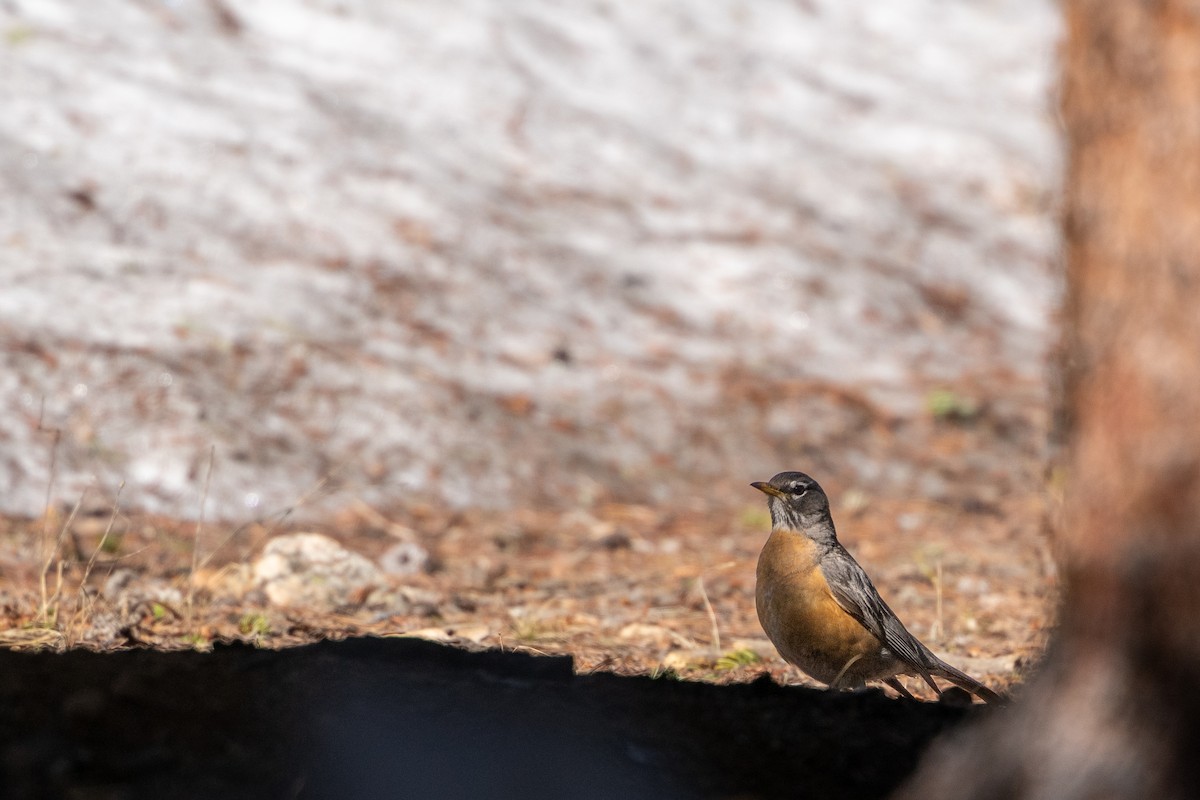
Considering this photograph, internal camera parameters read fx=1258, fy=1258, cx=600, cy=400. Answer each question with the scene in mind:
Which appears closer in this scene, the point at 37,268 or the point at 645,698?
the point at 645,698

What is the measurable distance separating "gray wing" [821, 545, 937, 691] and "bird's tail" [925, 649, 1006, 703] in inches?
1.1

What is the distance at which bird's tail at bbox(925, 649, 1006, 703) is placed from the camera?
13.8ft

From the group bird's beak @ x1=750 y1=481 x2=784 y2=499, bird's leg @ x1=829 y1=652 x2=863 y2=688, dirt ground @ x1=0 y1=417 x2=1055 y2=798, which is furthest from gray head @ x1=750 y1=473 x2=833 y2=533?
dirt ground @ x1=0 y1=417 x2=1055 y2=798

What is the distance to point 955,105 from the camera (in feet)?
43.9

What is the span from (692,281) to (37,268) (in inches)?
192

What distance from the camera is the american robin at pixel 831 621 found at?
4.46 meters

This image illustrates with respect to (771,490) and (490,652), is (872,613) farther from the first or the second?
(490,652)

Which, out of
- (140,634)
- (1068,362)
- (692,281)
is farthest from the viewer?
(692,281)

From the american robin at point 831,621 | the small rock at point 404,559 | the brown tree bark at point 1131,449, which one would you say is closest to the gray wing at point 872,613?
the american robin at point 831,621

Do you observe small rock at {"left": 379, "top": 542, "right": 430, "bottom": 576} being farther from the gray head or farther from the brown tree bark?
the brown tree bark

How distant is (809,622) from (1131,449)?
5.87 ft

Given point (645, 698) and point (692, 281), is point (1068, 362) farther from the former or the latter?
point (692, 281)

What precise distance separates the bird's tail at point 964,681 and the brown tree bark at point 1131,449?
1240 millimetres

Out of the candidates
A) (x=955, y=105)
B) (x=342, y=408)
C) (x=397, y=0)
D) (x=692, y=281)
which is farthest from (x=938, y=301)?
(x=397, y=0)
